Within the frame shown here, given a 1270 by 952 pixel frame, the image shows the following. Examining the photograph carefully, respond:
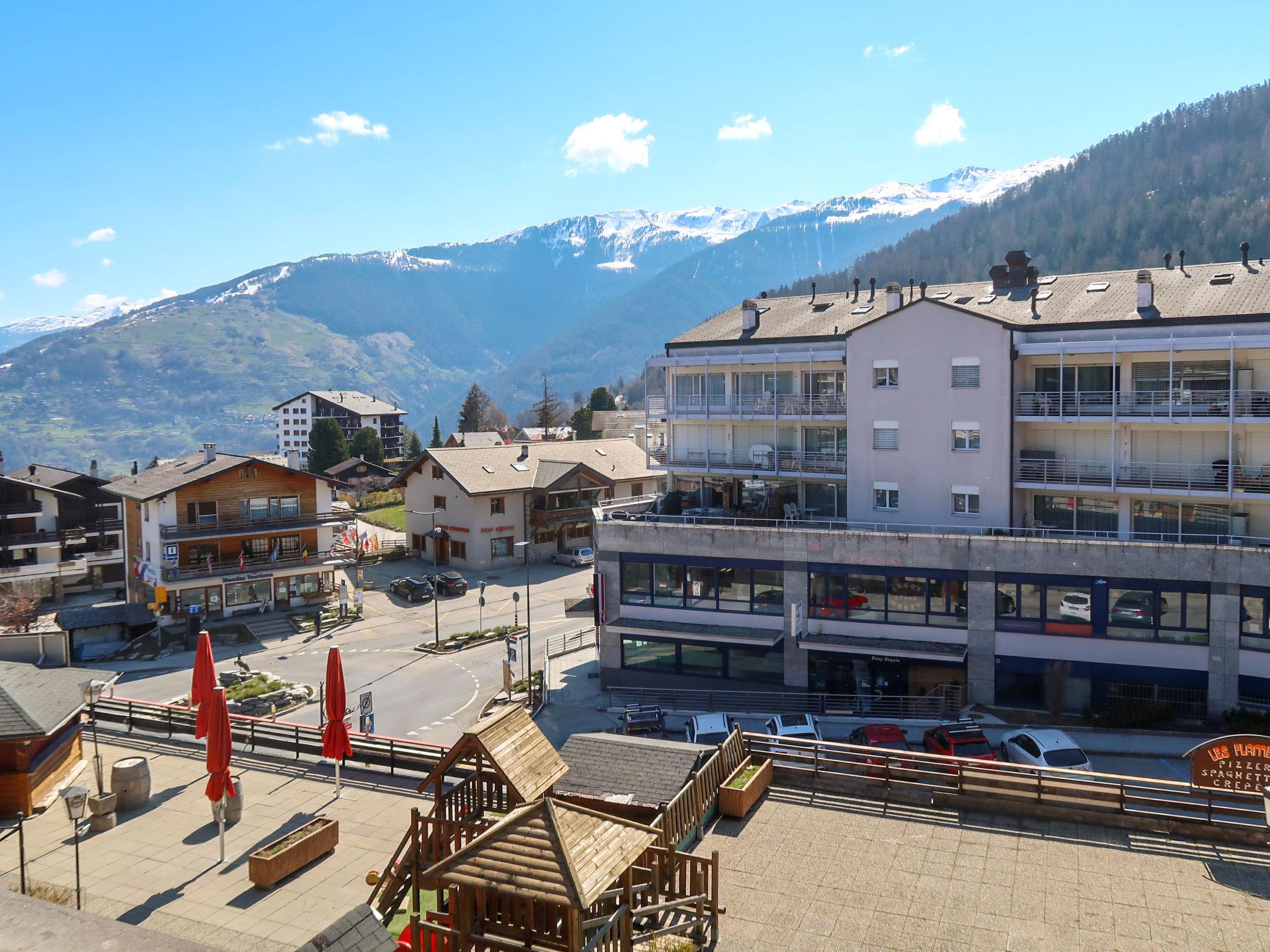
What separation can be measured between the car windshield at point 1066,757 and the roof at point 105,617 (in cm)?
4723

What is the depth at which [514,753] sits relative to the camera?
52.3 feet

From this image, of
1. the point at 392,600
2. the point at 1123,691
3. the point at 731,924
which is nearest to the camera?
the point at 731,924

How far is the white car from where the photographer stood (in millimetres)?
28109

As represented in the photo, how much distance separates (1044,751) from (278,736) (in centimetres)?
2288

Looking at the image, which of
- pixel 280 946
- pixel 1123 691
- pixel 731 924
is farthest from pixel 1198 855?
pixel 1123 691

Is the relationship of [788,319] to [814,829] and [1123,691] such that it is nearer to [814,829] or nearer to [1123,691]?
[1123,691]

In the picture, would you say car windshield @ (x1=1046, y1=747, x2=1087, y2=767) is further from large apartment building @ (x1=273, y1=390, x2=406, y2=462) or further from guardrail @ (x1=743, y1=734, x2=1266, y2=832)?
large apartment building @ (x1=273, y1=390, x2=406, y2=462)

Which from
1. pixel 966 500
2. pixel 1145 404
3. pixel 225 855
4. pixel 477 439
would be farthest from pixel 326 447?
pixel 225 855

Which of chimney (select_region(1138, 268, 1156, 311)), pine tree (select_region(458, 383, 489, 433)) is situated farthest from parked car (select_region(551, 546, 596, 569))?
pine tree (select_region(458, 383, 489, 433))

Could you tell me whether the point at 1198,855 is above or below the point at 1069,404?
below

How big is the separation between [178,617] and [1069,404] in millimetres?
50252

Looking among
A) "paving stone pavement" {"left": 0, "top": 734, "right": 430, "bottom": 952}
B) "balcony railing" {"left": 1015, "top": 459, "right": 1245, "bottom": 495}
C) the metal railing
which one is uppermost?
"balcony railing" {"left": 1015, "top": 459, "right": 1245, "bottom": 495}

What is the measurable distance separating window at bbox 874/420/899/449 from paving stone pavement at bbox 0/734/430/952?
26.6 m

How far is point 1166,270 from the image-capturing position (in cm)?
4109
